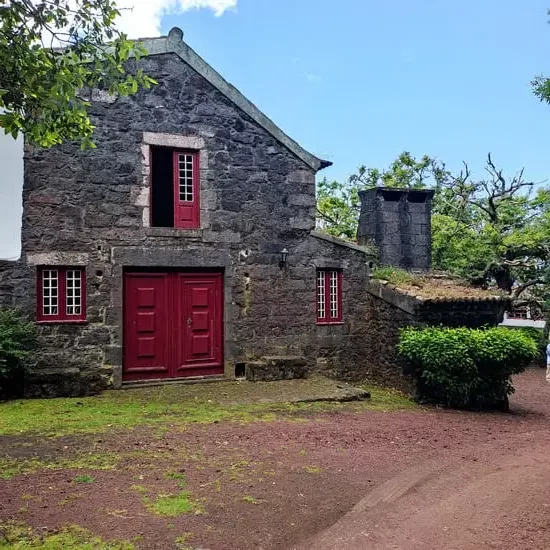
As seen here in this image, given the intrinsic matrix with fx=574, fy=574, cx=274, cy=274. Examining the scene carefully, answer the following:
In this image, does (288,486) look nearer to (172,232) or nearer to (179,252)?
(179,252)

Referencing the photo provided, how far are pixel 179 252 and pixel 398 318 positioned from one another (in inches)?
173

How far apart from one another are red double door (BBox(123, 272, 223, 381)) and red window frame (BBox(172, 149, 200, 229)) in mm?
1013

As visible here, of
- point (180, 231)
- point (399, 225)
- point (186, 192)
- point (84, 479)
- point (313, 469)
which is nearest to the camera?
point (84, 479)

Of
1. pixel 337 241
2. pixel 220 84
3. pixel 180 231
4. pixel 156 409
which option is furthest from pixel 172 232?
pixel 337 241

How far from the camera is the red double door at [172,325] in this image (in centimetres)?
1054

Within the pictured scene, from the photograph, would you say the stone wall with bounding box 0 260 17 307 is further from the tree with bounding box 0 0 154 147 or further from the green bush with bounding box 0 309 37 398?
the tree with bounding box 0 0 154 147

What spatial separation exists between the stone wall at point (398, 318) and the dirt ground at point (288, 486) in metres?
2.57

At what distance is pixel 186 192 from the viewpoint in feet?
36.0

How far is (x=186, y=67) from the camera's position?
10.9 meters

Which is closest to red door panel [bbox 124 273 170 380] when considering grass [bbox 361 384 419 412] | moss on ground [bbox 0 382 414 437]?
moss on ground [bbox 0 382 414 437]

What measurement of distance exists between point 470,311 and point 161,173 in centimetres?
692

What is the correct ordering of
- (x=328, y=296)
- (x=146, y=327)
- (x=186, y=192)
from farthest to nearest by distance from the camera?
(x=328, y=296)
(x=186, y=192)
(x=146, y=327)

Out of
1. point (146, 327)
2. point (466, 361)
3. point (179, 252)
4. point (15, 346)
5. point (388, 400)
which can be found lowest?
point (388, 400)

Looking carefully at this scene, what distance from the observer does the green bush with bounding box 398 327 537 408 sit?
930 cm
